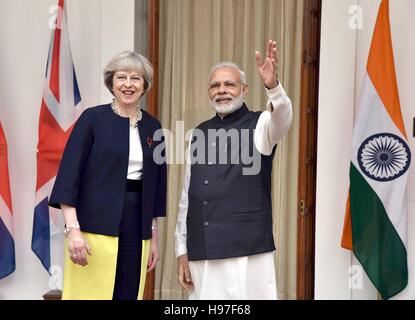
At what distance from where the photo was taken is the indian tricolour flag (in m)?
3.62

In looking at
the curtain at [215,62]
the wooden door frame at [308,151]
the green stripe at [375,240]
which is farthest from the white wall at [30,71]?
the green stripe at [375,240]

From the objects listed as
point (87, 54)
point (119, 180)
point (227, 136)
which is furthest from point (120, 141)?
point (87, 54)

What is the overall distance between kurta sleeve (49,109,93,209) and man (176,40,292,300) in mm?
557

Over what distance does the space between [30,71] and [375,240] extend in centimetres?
261

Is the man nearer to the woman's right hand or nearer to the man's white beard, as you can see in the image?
the man's white beard

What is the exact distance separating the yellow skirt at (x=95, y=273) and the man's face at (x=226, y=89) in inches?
30.7

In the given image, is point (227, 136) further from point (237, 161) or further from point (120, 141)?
point (120, 141)

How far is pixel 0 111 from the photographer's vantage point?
13.3 ft

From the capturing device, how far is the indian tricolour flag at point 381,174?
3621 millimetres

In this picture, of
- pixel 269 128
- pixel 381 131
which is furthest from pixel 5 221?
pixel 381 131

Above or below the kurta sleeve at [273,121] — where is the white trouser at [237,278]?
below

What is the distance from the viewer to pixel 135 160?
244 centimetres

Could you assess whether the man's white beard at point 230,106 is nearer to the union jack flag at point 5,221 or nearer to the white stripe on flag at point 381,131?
the white stripe on flag at point 381,131

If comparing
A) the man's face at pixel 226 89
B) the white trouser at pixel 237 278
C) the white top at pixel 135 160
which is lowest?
the white trouser at pixel 237 278
